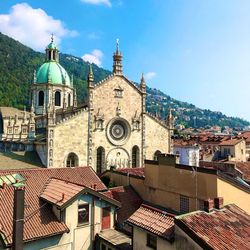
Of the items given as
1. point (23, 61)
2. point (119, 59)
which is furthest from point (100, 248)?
point (23, 61)

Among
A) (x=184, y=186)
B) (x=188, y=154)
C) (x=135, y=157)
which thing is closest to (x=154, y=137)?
(x=135, y=157)

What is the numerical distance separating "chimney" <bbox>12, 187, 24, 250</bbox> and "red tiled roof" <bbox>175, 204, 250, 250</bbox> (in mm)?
8050

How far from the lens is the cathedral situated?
37281mm

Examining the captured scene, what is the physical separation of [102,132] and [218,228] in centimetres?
2799

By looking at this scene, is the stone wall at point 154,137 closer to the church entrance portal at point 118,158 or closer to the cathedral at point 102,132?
the cathedral at point 102,132

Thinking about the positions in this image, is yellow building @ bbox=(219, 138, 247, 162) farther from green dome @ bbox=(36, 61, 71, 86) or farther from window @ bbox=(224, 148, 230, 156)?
green dome @ bbox=(36, 61, 71, 86)

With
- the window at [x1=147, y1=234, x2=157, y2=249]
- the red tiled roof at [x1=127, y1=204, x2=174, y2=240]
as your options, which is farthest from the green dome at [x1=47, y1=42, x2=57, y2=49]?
the window at [x1=147, y1=234, x2=157, y2=249]

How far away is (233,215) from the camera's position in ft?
56.7

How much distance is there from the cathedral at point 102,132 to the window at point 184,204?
1856 cm

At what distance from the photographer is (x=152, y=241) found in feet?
52.9

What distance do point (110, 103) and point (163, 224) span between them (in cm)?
2823

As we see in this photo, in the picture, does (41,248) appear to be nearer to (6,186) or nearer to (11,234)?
A: (11,234)

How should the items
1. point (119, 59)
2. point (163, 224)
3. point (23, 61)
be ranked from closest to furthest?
point (163, 224), point (119, 59), point (23, 61)

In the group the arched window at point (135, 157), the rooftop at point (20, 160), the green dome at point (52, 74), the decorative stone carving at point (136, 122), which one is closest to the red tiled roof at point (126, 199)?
the rooftop at point (20, 160)
